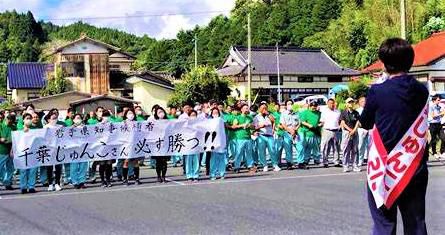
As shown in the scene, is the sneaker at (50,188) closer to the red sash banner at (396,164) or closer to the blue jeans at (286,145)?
the blue jeans at (286,145)

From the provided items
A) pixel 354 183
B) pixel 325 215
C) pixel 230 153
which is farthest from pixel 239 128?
pixel 325 215

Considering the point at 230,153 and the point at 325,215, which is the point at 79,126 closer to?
the point at 230,153

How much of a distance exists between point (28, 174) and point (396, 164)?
10.9m

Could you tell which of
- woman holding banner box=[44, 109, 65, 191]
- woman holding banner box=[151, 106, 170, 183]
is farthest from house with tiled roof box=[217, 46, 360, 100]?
woman holding banner box=[44, 109, 65, 191]

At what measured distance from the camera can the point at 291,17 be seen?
7912cm

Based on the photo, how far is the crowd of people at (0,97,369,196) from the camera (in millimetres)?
14648

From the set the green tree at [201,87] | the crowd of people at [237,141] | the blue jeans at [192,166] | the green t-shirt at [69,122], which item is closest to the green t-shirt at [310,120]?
the crowd of people at [237,141]

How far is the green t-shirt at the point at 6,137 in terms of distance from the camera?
14.1 m

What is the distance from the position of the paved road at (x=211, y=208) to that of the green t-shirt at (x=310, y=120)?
2642 mm

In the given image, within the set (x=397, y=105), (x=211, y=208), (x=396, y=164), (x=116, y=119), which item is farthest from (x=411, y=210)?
(x=116, y=119)

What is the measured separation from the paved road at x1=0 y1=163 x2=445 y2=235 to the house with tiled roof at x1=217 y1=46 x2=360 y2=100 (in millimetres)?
49448

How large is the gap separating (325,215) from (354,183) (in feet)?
14.0

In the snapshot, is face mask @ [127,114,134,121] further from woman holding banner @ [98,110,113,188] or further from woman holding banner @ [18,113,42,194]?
woman holding banner @ [18,113,42,194]

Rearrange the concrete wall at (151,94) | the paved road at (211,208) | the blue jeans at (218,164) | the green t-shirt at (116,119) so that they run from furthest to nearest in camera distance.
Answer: the concrete wall at (151,94) < the blue jeans at (218,164) < the green t-shirt at (116,119) < the paved road at (211,208)
